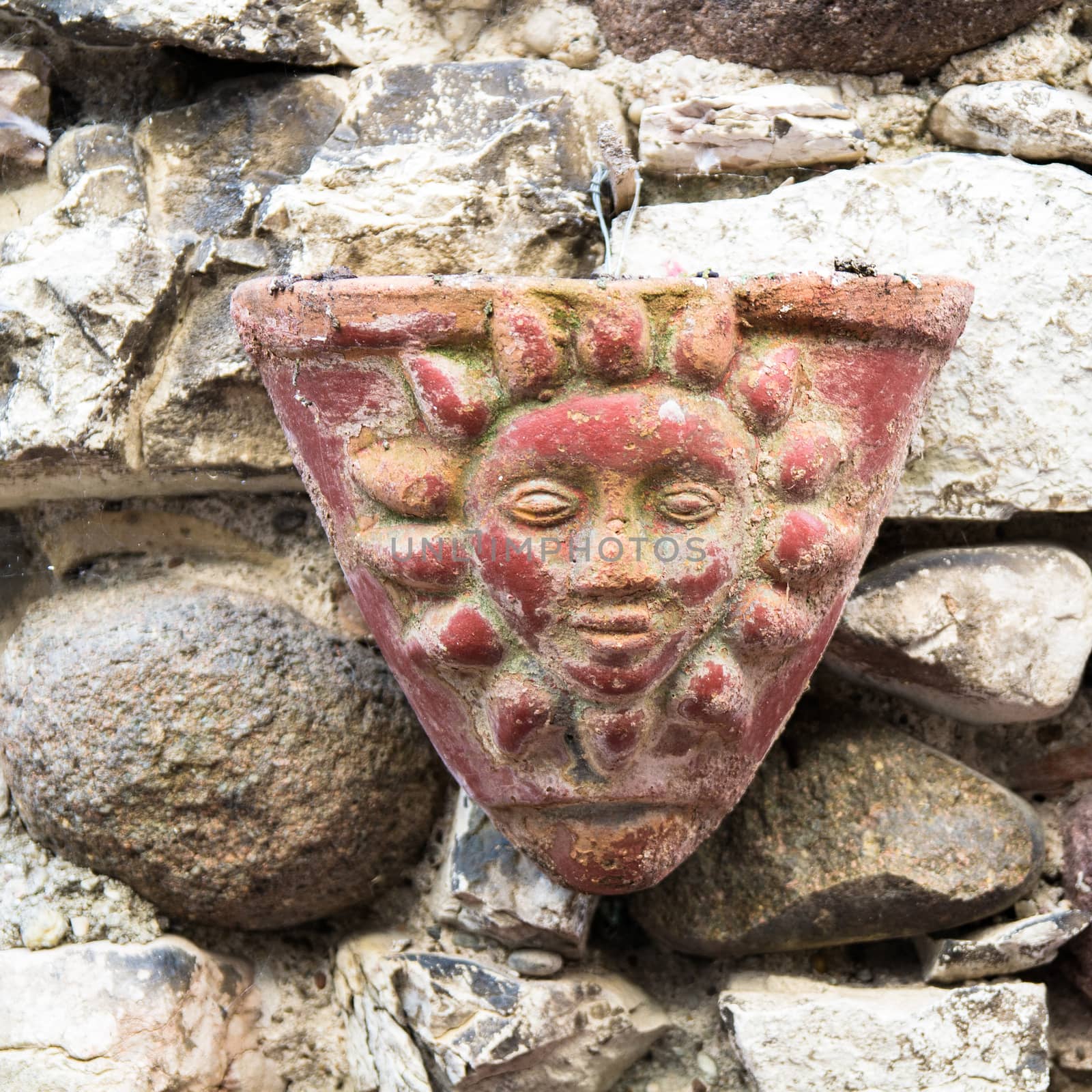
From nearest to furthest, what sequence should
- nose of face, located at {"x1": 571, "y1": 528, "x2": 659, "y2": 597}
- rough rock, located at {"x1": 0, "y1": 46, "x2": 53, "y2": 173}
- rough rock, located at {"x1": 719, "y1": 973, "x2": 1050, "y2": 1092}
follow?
nose of face, located at {"x1": 571, "y1": 528, "x2": 659, "y2": 597}, rough rock, located at {"x1": 719, "y1": 973, "x2": 1050, "y2": 1092}, rough rock, located at {"x1": 0, "y1": 46, "x2": 53, "y2": 173}

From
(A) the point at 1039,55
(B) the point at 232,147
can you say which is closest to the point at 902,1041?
(A) the point at 1039,55

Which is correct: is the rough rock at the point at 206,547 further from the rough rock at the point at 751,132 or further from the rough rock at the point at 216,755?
the rough rock at the point at 751,132

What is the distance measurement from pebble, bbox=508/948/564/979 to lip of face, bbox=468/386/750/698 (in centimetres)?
37

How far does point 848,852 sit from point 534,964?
0.29 m

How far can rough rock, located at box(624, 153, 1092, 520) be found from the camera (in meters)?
1.05

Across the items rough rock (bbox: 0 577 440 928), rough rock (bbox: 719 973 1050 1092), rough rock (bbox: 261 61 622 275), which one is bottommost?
rough rock (bbox: 719 973 1050 1092)

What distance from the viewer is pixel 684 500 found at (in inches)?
32.1

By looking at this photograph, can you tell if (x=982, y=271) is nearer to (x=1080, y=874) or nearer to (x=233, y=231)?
(x=1080, y=874)

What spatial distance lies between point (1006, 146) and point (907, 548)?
1.19ft

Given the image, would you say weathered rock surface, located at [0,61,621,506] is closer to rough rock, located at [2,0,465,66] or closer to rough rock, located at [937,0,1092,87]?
rough rock, located at [2,0,465,66]

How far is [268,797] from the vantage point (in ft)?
3.50

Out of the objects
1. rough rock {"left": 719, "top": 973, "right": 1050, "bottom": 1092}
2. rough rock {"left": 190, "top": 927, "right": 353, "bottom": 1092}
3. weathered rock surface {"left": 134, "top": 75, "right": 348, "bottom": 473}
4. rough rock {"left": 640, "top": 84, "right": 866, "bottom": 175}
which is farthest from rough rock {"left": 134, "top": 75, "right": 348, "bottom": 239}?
rough rock {"left": 719, "top": 973, "right": 1050, "bottom": 1092}

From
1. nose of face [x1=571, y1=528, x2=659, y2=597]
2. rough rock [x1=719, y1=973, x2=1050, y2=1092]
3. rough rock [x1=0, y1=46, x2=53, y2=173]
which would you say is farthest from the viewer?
rough rock [x1=0, y1=46, x2=53, y2=173]

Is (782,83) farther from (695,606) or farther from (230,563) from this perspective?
(230,563)
